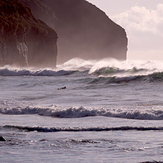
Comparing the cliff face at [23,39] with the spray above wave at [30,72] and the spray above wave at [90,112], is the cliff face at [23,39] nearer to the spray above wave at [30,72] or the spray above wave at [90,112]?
the spray above wave at [30,72]

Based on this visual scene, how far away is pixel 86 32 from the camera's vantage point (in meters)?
165

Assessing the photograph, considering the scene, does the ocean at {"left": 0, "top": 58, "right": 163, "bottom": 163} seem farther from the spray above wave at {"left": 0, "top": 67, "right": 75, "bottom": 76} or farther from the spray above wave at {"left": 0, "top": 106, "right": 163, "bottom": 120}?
the spray above wave at {"left": 0, "top": 67, "right": 75, "bottom": 76}

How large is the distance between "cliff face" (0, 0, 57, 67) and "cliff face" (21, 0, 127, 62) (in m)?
66.7

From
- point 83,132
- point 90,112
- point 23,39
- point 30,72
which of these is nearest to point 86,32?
point 23,39

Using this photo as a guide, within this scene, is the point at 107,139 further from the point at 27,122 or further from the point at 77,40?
the point at 77,40

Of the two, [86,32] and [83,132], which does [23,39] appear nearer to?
[83,132]

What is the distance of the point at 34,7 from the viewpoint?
11762 centimetres

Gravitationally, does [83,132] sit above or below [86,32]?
below

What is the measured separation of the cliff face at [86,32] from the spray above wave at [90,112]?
133013mm

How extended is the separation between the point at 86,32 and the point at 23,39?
95844 mm

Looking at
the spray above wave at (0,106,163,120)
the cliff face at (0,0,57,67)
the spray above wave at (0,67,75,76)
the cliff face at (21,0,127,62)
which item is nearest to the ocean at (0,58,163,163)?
the spray above wave at (0,106,163,120)

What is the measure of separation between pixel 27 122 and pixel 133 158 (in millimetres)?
5755

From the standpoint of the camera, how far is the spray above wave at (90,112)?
15.2m

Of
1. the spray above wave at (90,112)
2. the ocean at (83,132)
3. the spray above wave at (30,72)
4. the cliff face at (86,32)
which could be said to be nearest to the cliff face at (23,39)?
the spray above wave at (30,72)
